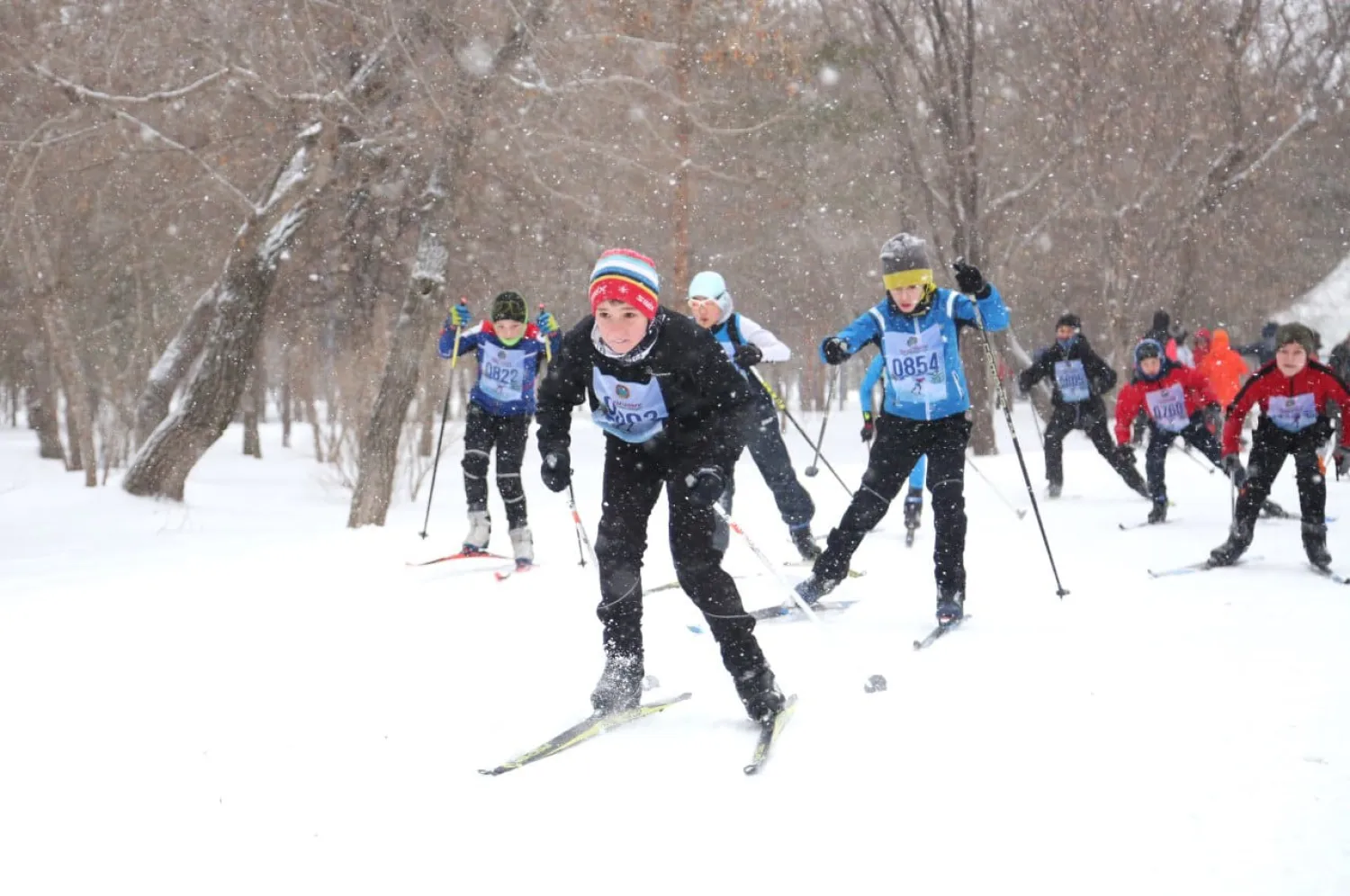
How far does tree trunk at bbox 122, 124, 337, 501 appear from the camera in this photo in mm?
11820

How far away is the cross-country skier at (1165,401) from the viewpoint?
1041 centimetres

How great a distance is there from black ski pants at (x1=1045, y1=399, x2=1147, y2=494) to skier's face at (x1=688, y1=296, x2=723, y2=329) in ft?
18.8

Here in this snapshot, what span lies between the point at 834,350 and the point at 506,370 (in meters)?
2.97

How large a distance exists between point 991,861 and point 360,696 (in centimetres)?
275

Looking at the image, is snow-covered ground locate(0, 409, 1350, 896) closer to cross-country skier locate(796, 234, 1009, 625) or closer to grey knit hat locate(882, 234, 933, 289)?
cross-country skier locate(796, 234, 1009, 625)

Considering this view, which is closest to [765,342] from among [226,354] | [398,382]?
[398,382]

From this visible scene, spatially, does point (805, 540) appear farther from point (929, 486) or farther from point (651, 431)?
point (651, 431)

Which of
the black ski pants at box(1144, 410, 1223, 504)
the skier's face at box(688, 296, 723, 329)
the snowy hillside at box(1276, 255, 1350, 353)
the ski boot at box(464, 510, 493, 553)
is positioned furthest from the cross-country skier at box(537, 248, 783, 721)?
the snowy hillside at box(1276, 255, 1350, 353)

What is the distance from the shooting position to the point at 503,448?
26.0 feet

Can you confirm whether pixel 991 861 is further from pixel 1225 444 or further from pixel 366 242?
pixel 366 242

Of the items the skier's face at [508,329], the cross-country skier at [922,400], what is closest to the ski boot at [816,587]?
the cross-country skier at [922,400]

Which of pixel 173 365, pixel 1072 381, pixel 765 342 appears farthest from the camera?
pixel 173 365

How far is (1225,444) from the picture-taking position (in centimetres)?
735

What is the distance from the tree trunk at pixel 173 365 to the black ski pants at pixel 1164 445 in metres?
10.7
